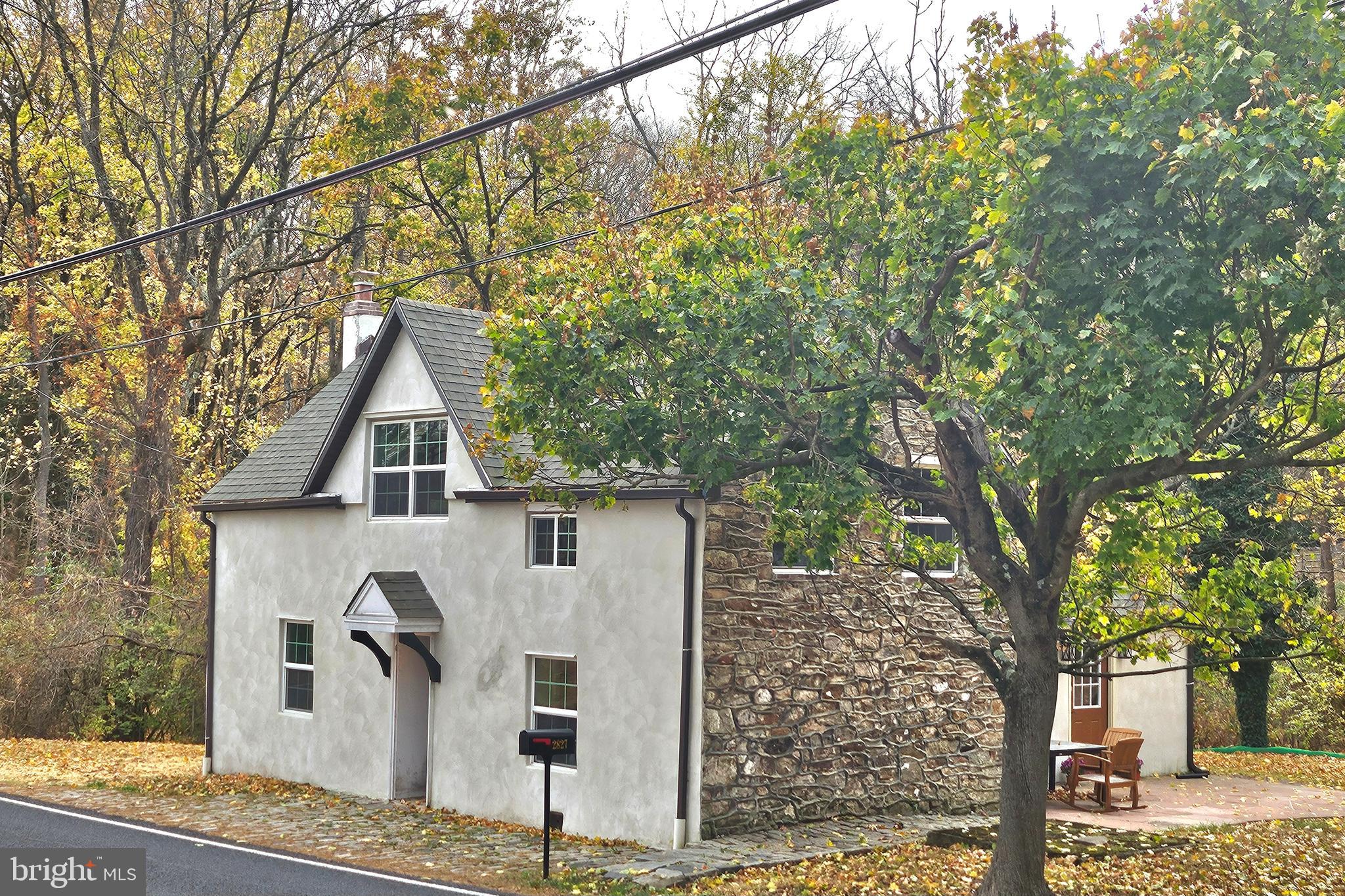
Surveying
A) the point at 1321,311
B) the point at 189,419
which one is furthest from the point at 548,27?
the point at 1321,311

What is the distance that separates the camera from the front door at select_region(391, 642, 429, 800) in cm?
1886

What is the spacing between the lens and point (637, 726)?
51.7 ft

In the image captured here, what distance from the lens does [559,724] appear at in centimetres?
1692

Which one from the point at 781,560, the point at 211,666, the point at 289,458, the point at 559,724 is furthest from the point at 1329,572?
the point at 211,666

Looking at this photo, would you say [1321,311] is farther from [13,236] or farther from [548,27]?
[13,236]

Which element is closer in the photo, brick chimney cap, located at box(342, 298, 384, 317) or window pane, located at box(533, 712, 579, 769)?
window pane, located at box(533, 712, 579, 769)

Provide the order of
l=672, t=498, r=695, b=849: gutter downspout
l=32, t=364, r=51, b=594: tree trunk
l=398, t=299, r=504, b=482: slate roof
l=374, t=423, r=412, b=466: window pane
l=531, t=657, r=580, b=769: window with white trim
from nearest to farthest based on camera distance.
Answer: l=672, t=498, r=695, b=849: gutter downspout → l=531, t=657, r=580, b=769: window with white trim → l=398, t=299, r=504, b=482: slate roof → l=374, t=423, r=412, b=466: window pane → l=32, t=364, r=51, b=594: tree trunk

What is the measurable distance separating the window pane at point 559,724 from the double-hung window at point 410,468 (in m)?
3.55

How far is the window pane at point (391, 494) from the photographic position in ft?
63.9

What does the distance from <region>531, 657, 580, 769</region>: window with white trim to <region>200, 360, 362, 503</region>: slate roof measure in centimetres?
585

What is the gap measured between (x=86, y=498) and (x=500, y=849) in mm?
22790

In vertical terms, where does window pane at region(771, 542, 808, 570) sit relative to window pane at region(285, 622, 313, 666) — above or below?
above

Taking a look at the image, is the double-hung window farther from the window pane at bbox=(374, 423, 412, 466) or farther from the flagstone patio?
the flagstone patio

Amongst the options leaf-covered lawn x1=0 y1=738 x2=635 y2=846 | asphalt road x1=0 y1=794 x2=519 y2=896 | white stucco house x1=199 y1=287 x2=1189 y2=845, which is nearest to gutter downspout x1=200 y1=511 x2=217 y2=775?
white stucco house x1=199 y1=287 x2=1189 y2=845
